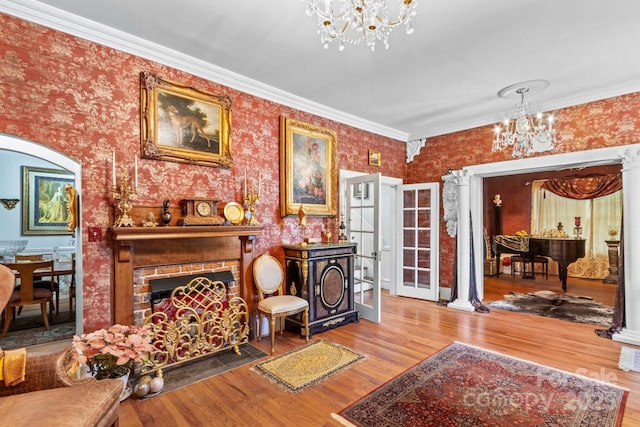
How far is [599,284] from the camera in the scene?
22.1 ft

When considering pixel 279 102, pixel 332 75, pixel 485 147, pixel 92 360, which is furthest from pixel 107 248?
pixel 485 147

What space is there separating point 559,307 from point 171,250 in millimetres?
5763

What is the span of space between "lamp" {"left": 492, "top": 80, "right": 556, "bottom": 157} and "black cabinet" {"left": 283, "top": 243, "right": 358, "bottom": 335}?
254 centimetres

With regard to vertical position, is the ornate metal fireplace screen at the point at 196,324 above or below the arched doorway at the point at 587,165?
below

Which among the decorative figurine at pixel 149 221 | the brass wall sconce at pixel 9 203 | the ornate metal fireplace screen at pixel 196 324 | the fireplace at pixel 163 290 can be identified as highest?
the brass wall sconce at pixel 9 203

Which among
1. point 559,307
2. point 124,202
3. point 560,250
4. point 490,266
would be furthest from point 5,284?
point 490,266

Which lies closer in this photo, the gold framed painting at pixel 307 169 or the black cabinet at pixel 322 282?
the black cabinet at pixel 322 282

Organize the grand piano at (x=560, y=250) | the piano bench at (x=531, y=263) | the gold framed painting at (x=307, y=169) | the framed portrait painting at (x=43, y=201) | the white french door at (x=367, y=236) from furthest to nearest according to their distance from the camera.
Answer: the piano bench at (x=531, y=263) < the grand piano at (x=560, y=250) < the framed portrait painting at (x=43, y=201) < the white french door at (x=367, y=236) < the gold framed painting at (x=307, y=169)

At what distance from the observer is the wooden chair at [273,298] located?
324 cm

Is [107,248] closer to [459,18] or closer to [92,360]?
[92,360]

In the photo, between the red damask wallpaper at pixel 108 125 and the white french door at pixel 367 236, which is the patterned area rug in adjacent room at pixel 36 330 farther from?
the white french door at pixel 367 236

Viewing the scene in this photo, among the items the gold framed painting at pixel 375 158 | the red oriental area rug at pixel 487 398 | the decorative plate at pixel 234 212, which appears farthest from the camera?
the gold framed painting at pixel 375 158

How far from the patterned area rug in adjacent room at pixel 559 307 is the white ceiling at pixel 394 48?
2.99 m

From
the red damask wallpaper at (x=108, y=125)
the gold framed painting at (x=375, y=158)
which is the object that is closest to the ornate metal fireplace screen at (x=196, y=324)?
the red damask wallpaper at (x=108, y=125)
